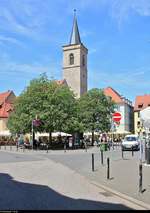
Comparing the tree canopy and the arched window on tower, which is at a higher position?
the arched window on tower

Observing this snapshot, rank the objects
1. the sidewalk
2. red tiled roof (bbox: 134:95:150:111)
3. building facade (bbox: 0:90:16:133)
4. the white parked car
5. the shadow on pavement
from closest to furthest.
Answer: the shadow on pavement → the sidewalk → the white parked car → building facade (bbox: 0:90:16:133) → red tiled roof (bbox: 134:95:150:111)

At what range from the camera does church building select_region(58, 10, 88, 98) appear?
235 ft

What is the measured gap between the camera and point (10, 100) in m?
70.2

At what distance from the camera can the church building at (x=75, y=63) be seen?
71625 millimetres

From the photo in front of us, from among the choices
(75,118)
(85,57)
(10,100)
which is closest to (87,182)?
(75,118)

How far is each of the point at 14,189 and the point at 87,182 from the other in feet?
9.02

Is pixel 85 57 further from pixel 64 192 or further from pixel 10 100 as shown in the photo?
pixel 64 192

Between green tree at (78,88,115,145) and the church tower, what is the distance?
23.3 meters

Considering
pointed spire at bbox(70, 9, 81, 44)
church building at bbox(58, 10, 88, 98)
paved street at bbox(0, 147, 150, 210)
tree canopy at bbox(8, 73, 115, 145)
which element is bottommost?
paved street at bbox(0, 147, 150, 210)

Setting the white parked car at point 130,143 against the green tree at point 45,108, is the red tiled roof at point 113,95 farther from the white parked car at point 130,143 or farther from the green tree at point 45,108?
the white parked car at point 130,143

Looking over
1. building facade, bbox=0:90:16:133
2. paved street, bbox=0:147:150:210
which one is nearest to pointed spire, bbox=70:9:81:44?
building facade, bbox=0:90:16:133

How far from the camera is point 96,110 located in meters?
46.1

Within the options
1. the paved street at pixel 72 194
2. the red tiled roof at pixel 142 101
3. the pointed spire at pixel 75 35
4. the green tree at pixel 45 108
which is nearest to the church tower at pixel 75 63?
the pointed spire at pixel 75 35

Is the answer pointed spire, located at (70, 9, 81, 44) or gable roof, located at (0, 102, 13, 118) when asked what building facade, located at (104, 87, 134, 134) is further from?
gable roof, located at (0, 102, 13, 118)
